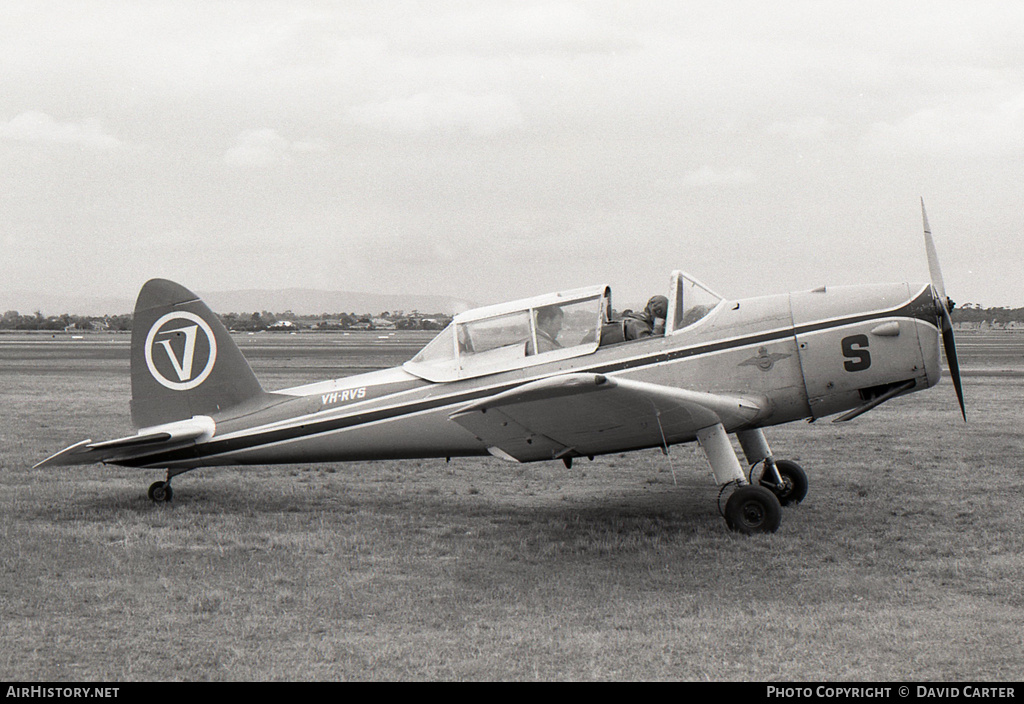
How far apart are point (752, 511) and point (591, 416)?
161cm

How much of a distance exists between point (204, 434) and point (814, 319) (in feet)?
19.5

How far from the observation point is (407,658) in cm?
453

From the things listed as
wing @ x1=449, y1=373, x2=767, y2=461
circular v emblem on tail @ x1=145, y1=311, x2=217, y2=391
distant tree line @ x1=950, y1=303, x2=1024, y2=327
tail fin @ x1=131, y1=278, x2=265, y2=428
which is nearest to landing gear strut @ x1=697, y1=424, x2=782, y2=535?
wing @ x1=449, y1=373, x2=767, y2=461

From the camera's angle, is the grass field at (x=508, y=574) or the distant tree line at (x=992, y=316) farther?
the distant tree line at (x=992, y=316)

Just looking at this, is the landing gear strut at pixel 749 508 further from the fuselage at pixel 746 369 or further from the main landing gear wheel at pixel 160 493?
the main landing gear wheel at pixel 160 493

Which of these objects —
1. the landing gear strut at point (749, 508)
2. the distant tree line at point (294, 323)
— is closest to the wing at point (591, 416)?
the landing gear strut at point (749, 508)

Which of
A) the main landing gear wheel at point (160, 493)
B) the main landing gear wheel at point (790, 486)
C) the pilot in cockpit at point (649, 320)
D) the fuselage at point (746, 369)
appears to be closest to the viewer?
the fuselage at point (746, 369)

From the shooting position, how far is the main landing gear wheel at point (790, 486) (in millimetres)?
8477

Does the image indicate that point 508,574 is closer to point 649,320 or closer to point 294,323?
point 649,320

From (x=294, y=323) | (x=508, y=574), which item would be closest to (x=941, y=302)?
(x=508, y=574)

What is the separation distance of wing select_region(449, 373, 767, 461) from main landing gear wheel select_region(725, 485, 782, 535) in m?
0.62

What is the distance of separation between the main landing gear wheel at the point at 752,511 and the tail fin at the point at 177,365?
4.83 meters

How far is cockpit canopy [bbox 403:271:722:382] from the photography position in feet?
25.7

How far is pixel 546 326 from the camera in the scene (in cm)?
788
